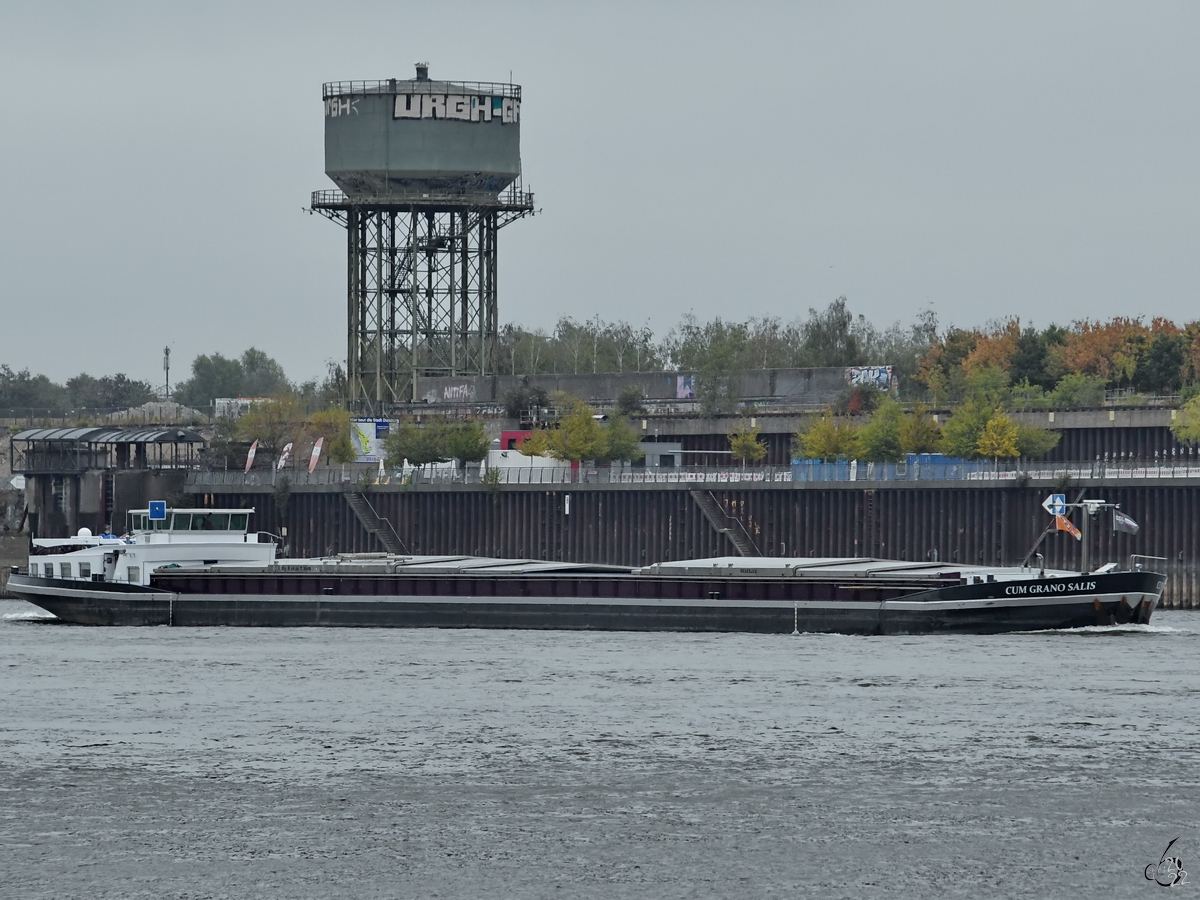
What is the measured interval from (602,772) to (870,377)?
350 ft

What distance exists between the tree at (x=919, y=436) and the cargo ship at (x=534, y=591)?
41.8 m

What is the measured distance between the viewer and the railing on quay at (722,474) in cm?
11125

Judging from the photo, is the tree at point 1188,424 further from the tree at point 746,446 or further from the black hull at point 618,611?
the black hull at point 618,611

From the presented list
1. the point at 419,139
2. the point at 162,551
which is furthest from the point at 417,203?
the point at 162,551

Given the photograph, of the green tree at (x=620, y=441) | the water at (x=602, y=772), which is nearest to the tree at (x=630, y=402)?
the green tree at (x=620, y=441)

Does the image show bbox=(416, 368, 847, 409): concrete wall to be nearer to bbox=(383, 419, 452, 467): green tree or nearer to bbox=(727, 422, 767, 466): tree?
bbox=(383, 419, 452, 467): green tree

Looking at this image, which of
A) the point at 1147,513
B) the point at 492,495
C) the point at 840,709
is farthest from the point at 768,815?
the point at 492,495

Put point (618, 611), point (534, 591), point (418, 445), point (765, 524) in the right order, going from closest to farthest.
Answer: point (618, 611) → point (534, 591) → point (765, 524) → point (418, 445)

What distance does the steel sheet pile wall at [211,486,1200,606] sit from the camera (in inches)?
4262

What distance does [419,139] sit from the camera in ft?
533

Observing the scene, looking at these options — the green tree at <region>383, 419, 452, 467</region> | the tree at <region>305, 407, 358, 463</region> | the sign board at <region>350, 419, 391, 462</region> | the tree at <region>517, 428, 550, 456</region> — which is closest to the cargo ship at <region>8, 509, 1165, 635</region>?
the tree at <region>517, 428, 550, 456</region>

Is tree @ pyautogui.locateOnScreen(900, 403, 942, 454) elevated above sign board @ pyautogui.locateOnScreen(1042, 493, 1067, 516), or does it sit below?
above

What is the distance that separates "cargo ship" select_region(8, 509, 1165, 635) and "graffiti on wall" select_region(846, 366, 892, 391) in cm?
6205

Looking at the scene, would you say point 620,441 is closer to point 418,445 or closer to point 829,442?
point 829,442
